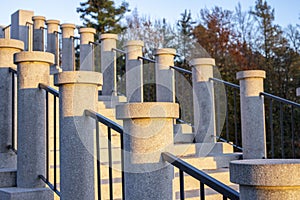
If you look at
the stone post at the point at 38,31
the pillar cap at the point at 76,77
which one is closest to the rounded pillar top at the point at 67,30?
the stone post at the point at 38,31

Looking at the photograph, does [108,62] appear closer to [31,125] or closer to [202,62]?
[202,62]

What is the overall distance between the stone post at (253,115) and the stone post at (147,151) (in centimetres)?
340

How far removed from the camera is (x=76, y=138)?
333 cm

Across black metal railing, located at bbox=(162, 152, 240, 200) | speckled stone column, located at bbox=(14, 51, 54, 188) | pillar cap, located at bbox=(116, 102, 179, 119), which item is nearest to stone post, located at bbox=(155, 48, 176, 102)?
speckled stone column, located at bbox=(14, 51, 54, 188)

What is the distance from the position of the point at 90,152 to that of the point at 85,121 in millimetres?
254

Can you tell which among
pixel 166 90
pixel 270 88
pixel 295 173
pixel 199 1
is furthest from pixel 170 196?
pixel 199 1

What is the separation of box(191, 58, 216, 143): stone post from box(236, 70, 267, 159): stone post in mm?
718

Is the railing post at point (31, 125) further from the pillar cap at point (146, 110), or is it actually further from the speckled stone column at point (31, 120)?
the pillar cap at point (146, 110)

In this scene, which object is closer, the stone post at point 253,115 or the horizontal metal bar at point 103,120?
the horizontal metal bar at point 103,120

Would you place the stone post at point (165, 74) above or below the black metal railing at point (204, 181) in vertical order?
above

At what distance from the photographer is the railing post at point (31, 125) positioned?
3840 millimetres

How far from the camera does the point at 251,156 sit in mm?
5684

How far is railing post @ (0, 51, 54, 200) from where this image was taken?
3840 mm

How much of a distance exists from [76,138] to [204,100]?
3.42m
